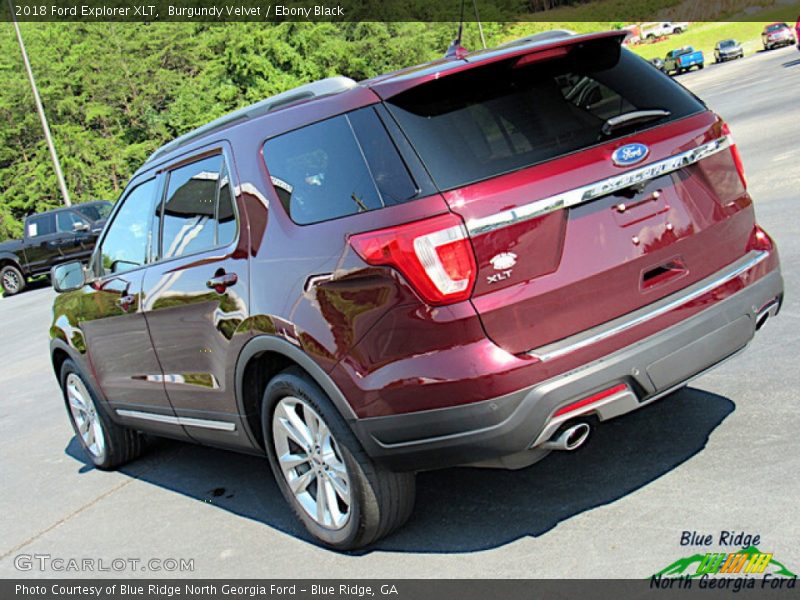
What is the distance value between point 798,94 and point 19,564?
1964 centimetres

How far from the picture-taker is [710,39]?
88625mm

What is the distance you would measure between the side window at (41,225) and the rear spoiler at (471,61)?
21.9m

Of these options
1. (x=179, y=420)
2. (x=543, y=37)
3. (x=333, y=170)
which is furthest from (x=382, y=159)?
(x=179, y=420)

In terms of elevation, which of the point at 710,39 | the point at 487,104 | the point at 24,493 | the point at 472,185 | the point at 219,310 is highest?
the point at 487,104

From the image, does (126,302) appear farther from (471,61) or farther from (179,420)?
(471,61)

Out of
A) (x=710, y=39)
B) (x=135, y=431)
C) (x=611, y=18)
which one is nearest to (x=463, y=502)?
(x=135, y=431)

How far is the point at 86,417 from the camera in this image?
6.56 meters

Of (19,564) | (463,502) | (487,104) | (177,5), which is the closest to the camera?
(487,104)

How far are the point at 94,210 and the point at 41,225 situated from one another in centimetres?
143

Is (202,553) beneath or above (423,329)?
Answer: beneath

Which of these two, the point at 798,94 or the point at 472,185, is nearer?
the point at 472,185

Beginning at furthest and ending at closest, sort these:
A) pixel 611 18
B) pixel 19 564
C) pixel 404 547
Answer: pixel 611 18
pixel 19 564
pixel 404 547

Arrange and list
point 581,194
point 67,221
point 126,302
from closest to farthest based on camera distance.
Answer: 1. point 581,194
2. point 126,302
3. point 67,221

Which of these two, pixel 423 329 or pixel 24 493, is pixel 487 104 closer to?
pixel 423 329
